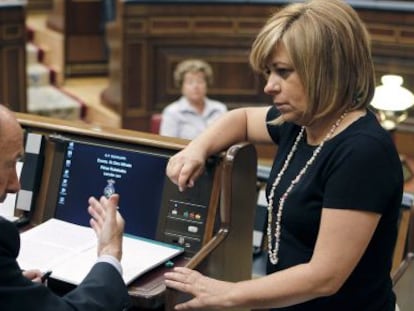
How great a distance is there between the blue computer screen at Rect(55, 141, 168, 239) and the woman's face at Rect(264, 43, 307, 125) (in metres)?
0.45

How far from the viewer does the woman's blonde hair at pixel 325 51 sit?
1.66 m

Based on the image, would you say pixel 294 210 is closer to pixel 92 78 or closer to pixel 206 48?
pixel 206 48

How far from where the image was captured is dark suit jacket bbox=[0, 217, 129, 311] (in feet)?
4.99

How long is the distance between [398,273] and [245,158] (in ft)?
3.24

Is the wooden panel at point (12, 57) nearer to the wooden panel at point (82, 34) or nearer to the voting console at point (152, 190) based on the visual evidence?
the wooden panel at point (82, 34)

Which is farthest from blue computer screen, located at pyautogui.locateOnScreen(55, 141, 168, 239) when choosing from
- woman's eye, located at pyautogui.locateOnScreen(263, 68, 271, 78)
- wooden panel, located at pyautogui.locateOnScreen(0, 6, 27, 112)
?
wooden panel, located at pyautogui.locateOnScreen(0, 6, 27, 112)

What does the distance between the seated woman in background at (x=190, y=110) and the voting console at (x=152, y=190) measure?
2.66 meters

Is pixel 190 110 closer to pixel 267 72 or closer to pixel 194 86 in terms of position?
pixel 194 86

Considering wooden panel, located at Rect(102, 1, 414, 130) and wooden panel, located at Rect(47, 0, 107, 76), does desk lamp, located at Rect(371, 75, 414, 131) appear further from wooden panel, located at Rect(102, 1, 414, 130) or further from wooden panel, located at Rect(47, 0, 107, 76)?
wooden panel, located at Rect(47, 0, 107, 76)

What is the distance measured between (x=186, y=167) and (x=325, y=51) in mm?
479

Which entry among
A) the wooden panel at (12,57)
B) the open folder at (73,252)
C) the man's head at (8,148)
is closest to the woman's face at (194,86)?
the wooden panel at (12,57)

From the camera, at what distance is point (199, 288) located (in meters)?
1.74

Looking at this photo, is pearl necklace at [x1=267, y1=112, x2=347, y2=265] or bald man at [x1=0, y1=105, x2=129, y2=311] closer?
bald man at [x1=0, y1=105, x2=129, y2=311]

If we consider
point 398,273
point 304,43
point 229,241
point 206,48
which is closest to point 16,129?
point 304,43
